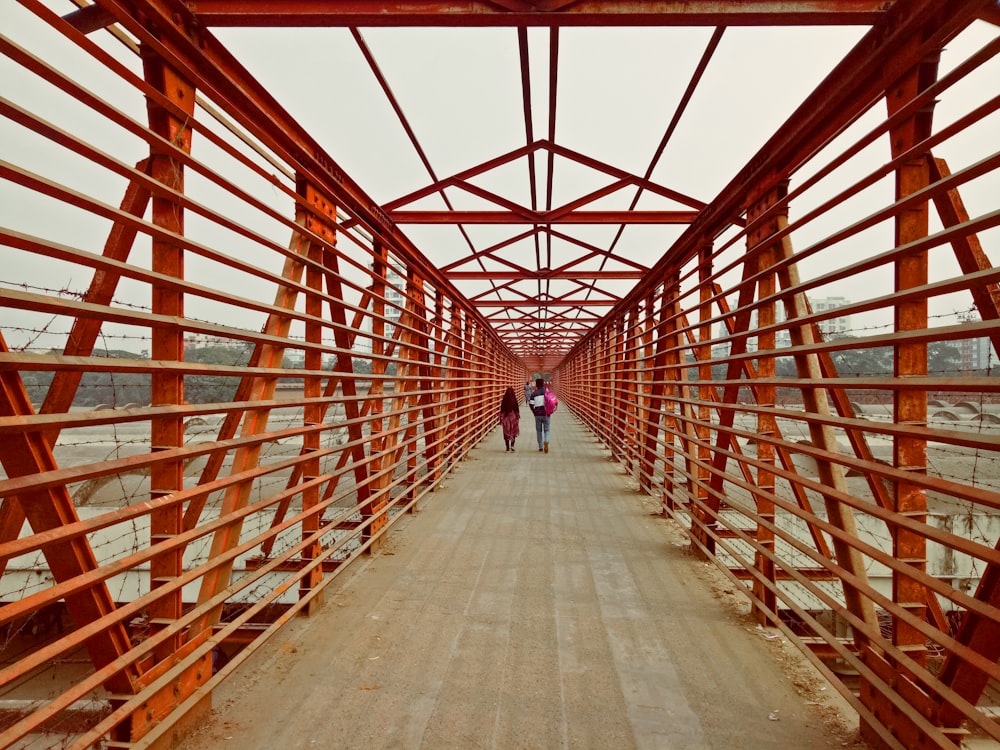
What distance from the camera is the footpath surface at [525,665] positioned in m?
2.20

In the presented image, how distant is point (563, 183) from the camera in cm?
672

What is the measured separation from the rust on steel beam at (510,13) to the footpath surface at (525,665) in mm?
3434

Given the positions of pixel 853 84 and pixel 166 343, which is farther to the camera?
pixel 853 84

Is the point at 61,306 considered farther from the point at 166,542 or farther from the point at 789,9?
the point at 789,9

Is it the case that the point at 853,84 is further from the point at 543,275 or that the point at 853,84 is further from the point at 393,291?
the point at 543,275

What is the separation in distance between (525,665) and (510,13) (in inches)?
137

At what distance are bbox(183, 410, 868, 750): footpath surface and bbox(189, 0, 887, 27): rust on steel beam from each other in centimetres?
343

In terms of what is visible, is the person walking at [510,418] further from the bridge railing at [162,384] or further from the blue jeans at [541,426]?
the bridge railing at [162,384]

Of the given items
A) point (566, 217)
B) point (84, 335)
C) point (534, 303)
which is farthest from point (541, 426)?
point (84, 335)

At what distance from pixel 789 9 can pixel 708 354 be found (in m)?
2.41

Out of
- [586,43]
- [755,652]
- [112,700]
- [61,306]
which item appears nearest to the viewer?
[61,306]

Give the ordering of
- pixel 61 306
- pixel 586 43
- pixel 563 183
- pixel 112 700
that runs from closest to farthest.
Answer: pixel 61 306
pixel 112 700
pixel 586 43
pixel 563 183

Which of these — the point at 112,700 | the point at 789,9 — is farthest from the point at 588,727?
the point at 789,9

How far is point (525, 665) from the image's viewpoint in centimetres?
270
